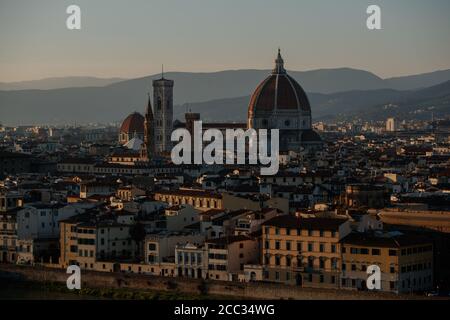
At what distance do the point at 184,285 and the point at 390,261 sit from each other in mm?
5328

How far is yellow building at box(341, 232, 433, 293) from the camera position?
98.1 feet

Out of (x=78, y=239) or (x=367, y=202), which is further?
(x=367, y=202)

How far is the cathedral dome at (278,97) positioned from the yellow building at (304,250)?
54682 mm

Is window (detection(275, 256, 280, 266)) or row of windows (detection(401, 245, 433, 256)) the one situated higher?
row of windows (detection(401, 245, 433, 256))

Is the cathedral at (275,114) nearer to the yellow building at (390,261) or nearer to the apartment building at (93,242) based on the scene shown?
the apartment building at (93,242)

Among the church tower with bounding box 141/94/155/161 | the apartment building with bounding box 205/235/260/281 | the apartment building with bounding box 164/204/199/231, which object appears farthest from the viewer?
the church tower with bounding box 141/94/155/161

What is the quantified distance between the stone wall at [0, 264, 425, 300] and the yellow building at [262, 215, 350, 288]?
47.2 inches

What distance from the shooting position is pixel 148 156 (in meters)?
69.1

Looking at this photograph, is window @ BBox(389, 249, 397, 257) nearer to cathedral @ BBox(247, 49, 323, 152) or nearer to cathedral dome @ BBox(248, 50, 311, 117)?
cathedral @ BBox(247, 49, 323, 152)

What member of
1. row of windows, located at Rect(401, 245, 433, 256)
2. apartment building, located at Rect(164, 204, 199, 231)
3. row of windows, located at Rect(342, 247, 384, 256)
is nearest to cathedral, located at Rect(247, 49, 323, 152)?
apartment building, located at Rect(164, 204, 199, 231)
